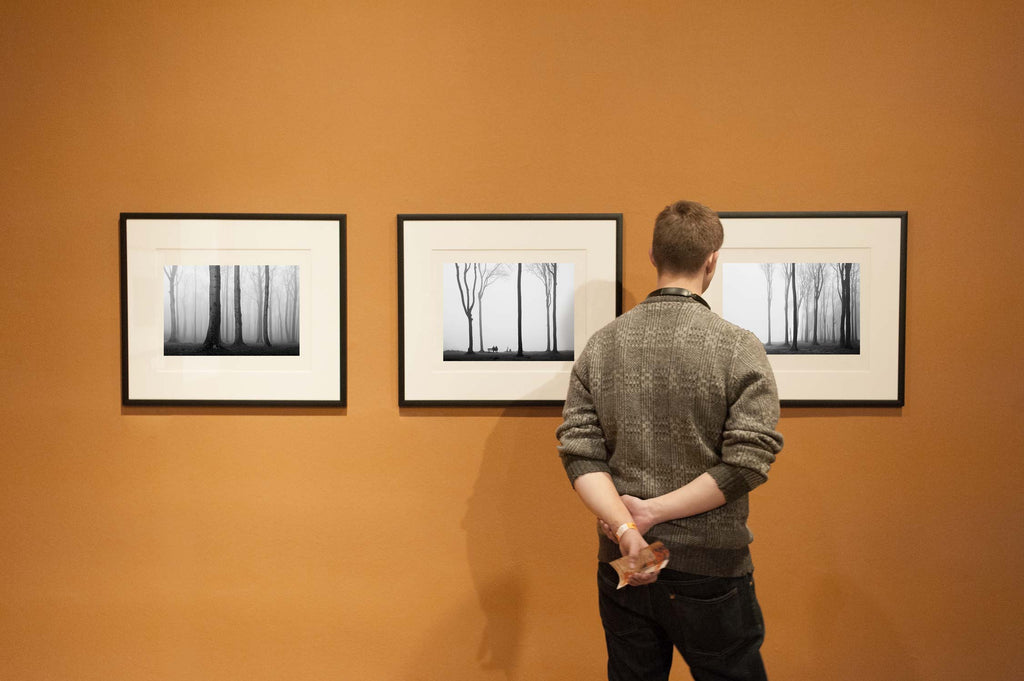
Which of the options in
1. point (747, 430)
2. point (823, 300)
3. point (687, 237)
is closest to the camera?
point (747, 430)

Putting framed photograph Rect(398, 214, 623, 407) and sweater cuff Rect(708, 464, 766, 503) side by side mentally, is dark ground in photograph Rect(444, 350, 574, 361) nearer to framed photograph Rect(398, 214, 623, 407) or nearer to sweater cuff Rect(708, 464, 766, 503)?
framed photograph Rect(398, 214, 623, 407)

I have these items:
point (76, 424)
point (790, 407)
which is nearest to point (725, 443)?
point (790, 407)

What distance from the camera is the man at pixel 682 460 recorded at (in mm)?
1436

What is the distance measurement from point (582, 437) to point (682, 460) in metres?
0.23

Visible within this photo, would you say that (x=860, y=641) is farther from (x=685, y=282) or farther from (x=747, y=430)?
(x=685, y=282)

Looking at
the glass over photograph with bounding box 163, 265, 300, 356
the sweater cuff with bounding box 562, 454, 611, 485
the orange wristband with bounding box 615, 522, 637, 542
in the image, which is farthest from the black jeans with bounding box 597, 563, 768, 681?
the glass over photograph with bounding box 163, 265, 300, 356

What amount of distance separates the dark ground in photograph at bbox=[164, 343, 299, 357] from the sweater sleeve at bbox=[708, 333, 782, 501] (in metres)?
1.36

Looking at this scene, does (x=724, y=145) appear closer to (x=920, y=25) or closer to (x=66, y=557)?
(x=920, y=25)

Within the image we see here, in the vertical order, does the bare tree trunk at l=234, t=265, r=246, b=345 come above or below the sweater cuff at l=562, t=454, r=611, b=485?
above

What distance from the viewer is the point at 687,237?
4.98ft

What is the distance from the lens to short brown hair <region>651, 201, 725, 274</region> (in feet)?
4.99

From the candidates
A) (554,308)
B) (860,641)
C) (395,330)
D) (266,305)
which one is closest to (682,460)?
(554,308)

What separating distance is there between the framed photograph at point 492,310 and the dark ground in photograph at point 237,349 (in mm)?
362

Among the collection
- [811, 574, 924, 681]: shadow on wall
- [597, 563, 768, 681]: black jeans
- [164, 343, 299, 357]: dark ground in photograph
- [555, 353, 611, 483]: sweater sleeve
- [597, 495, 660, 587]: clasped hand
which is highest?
[164, 343, 299, 357]: dark ground in photograph
